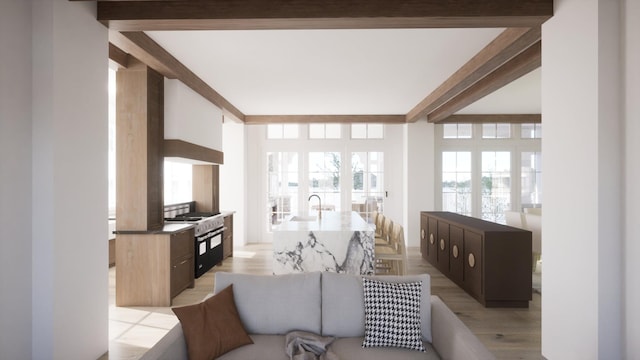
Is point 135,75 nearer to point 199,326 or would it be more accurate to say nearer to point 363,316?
point 199,326

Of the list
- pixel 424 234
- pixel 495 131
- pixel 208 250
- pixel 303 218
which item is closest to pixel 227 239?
pixel 208 250

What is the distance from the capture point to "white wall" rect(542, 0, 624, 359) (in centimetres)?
221

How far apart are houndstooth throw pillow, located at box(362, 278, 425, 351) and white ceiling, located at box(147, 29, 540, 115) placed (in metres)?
2.31

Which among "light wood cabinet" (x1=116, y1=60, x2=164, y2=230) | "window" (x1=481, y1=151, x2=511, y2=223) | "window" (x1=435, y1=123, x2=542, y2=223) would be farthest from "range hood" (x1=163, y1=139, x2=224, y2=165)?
"window" (x1=481, y1=151, x2=511, y2=223)

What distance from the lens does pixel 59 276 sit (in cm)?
241

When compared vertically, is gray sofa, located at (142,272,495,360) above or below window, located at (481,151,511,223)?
below

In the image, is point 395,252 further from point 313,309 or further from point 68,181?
point 68,181

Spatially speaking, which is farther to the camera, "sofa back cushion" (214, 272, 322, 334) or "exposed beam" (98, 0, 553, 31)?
"exposed beam" (98, 0, 553, 31)

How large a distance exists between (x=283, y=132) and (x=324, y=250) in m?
4.88

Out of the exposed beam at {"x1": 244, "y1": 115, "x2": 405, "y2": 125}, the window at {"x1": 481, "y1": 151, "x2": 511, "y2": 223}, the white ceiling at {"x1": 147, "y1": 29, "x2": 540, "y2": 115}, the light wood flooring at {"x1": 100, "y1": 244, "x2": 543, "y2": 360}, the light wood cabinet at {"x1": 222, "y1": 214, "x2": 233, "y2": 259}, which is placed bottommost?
the light wood flooring at {"x1": 100, "y1": 244, "x2": 543, "y2": 360}

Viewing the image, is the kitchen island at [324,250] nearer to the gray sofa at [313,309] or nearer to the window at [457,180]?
the gray sofa at [313,309]

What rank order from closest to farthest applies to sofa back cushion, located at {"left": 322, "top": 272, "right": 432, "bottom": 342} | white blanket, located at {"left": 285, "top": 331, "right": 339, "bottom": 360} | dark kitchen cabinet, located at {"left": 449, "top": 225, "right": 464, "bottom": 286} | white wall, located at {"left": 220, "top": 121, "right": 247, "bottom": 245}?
white blanket, located at {"left": 285, "top": 331, "right": 339, "bottom": 360} → sofa back cushion, located at {"left": 322, "top": 272, "right": 432, "bottom": 342} → dark kitchen cabinet, located at {"left": 449, "top": 225, "right": 464, "bottom": 286} → white wall, located at {"left": 220, "top": 121, "right": 247, "bottom": 245}

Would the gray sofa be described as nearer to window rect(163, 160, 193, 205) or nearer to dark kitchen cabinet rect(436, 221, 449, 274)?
dark kitchen cabinet rect(436, 221, 449, 274)

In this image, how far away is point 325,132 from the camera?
27.1 ft
